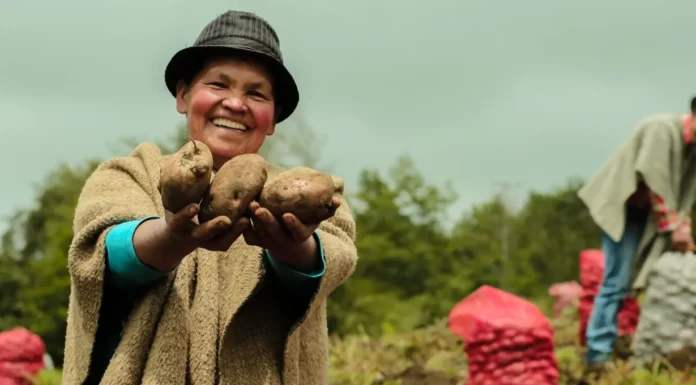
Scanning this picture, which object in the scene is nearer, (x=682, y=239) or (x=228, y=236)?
(x=228, y=236)

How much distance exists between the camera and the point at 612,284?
5.61 meters

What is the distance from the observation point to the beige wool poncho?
2.04m

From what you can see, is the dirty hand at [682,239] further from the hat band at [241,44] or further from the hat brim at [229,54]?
the hat band at [241,44]

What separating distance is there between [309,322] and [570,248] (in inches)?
411

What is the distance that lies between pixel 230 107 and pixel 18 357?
349cm

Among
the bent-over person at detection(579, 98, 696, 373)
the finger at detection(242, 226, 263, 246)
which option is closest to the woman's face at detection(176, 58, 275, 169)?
the finger at detection(242, 226, 263, 246)

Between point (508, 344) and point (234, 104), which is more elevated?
point (234, 104)

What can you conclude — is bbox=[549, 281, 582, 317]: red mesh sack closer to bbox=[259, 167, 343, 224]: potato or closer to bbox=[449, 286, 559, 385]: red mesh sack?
bbox=[449, 286, 559, 385]: red mesh sack

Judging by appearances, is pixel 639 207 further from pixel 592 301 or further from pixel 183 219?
pixel 183 219

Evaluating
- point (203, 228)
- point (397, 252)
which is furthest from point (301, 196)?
point (397, 252)

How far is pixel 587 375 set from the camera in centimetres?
543

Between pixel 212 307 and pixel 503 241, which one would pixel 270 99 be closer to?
pixel 212 307

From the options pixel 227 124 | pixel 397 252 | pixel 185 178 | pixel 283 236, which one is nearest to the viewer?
pixel 185 178

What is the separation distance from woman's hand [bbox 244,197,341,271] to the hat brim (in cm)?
52
